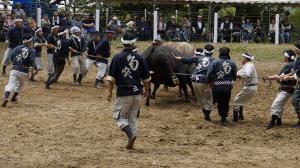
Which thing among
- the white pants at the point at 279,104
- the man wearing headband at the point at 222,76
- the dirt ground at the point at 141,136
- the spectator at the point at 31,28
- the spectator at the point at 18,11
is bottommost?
the dirt ground at the point at 141,136

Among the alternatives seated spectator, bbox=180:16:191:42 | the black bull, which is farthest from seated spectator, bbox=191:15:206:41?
the black bull

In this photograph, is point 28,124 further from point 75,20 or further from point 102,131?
point 75,20

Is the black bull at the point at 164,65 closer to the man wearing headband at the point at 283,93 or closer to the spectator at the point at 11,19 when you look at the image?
the man wearing headband at the point at 283,93

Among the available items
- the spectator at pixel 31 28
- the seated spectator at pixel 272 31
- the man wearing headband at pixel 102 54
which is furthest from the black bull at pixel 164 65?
the seated spectator at pixel 272 31

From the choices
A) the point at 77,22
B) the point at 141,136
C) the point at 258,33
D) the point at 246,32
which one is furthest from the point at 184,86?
the point at 258,33

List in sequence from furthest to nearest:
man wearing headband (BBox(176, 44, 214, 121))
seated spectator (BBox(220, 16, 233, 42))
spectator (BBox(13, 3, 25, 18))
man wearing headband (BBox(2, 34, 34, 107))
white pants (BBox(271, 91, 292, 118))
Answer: seated spectator (BBox(220, 16, 233, 42)), spectator (BBox(13, 3, 25, 18)), man wearing headband (BBox(2, 34, 34, 107)), man wearing headband (BBox(176, 44, 214, 121)), white pants (BBox(271, 91, 292, 118))

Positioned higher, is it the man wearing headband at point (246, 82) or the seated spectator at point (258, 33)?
the seated spectator at point (258, 33)

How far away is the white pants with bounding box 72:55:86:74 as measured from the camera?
18.4m

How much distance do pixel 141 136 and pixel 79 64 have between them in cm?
708

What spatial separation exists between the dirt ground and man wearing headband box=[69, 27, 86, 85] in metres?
1.48

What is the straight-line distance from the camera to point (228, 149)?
11.0 metres

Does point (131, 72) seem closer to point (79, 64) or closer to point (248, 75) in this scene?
point (248, 75)

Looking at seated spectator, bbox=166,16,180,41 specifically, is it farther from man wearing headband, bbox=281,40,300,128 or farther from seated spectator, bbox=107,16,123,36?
man wearing headband, bbox=281,40,300,128

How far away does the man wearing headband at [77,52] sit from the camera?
18281 millimetres
